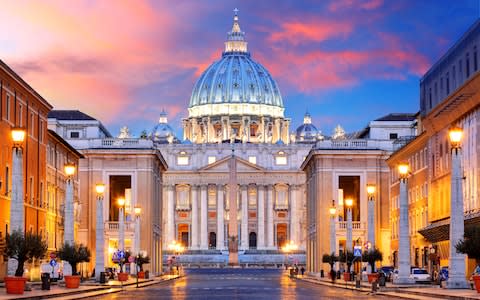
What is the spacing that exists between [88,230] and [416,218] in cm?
4184

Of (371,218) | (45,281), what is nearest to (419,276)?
(371,218)

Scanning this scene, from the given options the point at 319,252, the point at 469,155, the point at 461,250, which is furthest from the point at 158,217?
the point at 461,250

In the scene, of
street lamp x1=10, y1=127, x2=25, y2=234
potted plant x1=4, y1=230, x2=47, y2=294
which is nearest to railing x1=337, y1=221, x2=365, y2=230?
potted plant x1=4, y1=230, x2=47, y2=294

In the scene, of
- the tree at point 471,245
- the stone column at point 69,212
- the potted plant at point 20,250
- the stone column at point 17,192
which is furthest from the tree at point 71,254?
the tree at point 471,245

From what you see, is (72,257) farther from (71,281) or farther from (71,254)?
(71,281)

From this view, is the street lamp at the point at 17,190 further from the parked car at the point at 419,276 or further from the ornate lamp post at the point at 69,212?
the parked car at the point at 419,276

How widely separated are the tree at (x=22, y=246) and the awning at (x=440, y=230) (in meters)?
31.1

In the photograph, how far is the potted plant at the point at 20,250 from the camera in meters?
50.3

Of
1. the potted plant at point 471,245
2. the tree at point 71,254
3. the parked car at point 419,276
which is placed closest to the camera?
the potted plant at point 471,245

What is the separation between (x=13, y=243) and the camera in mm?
51375

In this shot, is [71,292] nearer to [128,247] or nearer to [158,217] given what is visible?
[128,247]

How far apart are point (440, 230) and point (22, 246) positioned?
137 feet

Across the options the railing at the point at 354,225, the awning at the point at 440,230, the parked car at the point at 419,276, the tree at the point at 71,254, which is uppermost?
the railing at the point at 354,225

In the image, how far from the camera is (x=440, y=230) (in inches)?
3366
